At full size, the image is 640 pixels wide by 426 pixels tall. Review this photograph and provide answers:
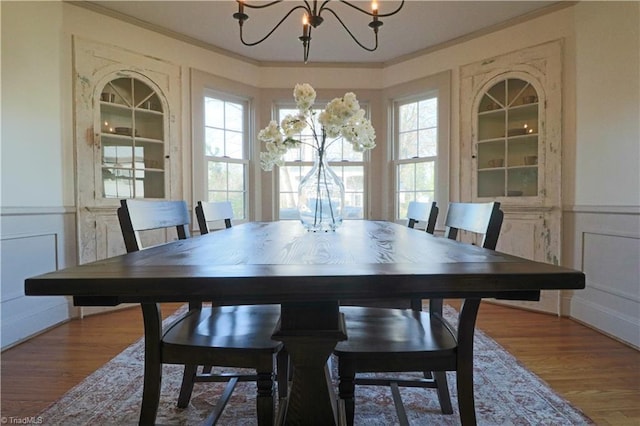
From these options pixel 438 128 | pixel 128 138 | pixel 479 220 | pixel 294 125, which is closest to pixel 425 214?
pixel 479 220

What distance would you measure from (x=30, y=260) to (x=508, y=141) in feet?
12.9

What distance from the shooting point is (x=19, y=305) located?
254 cm

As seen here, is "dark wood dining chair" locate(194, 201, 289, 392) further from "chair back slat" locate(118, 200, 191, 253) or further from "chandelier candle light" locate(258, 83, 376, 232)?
"chandelier candle light" locate(258, 83, 376, 232)

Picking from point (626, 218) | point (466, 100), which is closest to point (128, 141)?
point (466, 100)

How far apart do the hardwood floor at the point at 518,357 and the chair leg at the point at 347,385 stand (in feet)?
3.86

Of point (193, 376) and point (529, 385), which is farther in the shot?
point (529, 385)

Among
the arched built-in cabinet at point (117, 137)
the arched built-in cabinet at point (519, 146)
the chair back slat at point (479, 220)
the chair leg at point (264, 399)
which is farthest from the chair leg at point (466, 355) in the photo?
the arched built-in cabinet at point (117, 137)

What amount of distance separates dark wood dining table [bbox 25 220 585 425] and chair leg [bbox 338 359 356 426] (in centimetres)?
26

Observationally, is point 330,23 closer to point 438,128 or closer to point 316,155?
point 438,128

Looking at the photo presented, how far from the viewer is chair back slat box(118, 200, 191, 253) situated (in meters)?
1.15

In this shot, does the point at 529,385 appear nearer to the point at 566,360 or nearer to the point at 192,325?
the point at 566,360

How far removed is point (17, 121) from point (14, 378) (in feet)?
5.37

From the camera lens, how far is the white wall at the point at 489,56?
248 cm

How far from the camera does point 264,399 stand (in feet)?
3.81
